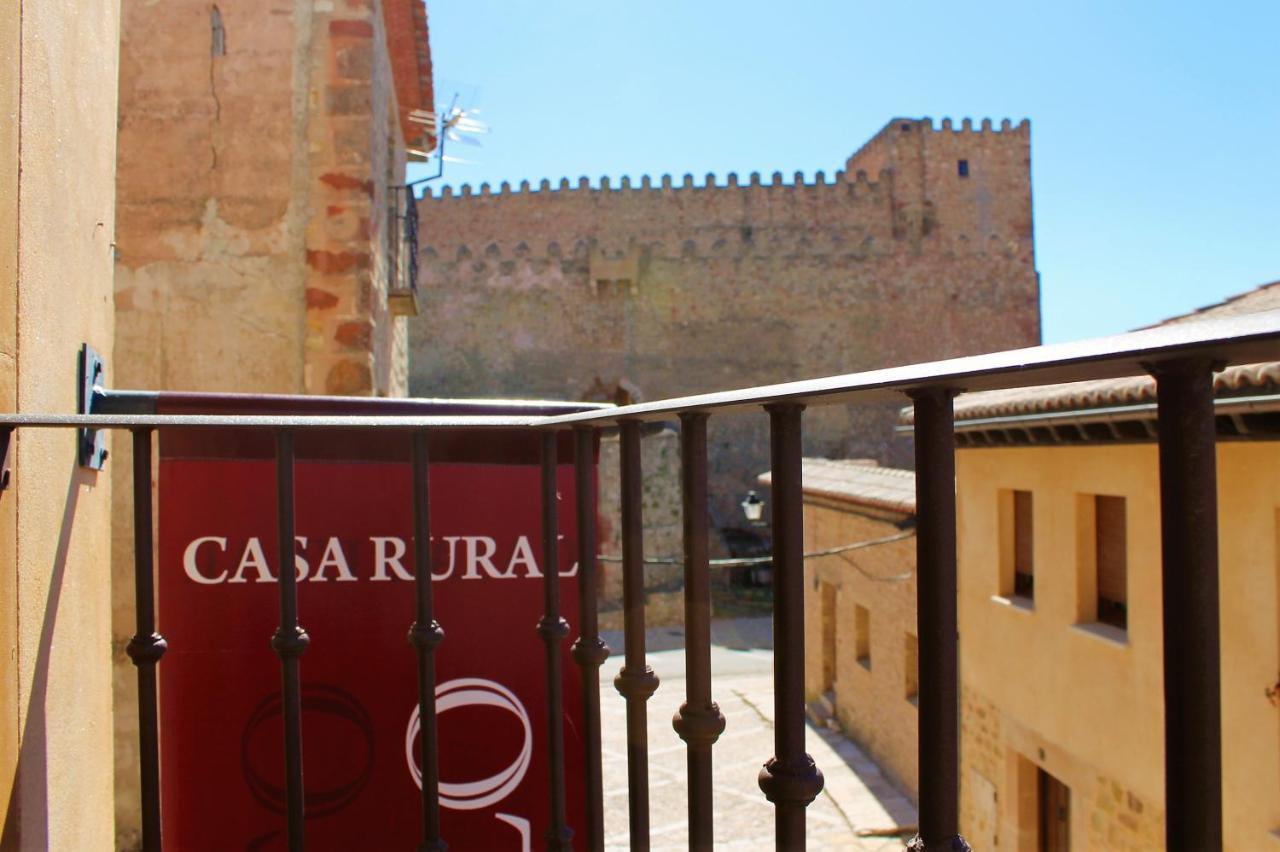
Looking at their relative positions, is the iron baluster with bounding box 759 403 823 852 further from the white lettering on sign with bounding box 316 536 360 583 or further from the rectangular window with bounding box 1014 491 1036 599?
the rectangular window with bounding box 1014 491 1036 599

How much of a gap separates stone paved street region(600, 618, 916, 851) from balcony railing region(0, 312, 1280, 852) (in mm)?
7067

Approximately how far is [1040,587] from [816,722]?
6608 millimetres

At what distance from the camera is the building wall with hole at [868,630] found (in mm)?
10094

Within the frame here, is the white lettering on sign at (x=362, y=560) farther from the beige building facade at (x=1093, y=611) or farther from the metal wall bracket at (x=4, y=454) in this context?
the beige building facade at (x=1093, y=611)

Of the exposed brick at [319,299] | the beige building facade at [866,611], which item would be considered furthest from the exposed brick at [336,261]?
the beige building facade at [866,611]

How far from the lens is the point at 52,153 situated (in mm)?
1649

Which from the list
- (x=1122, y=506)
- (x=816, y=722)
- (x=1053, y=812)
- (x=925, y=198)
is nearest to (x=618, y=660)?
(x=816, y=722)

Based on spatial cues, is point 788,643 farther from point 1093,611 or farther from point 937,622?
point 1093,611

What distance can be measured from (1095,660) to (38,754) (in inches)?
239

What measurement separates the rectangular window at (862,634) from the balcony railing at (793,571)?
1029cm

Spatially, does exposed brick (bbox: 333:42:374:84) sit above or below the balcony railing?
above

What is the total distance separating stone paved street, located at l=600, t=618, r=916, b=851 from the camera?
29.7ft

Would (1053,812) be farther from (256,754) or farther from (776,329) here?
(776,329)

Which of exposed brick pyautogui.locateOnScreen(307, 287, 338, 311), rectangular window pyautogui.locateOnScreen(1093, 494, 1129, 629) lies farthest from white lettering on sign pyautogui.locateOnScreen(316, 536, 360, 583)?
rectangular window pyautogui.locateOnScreen(1093, 494, 1129, 629)
